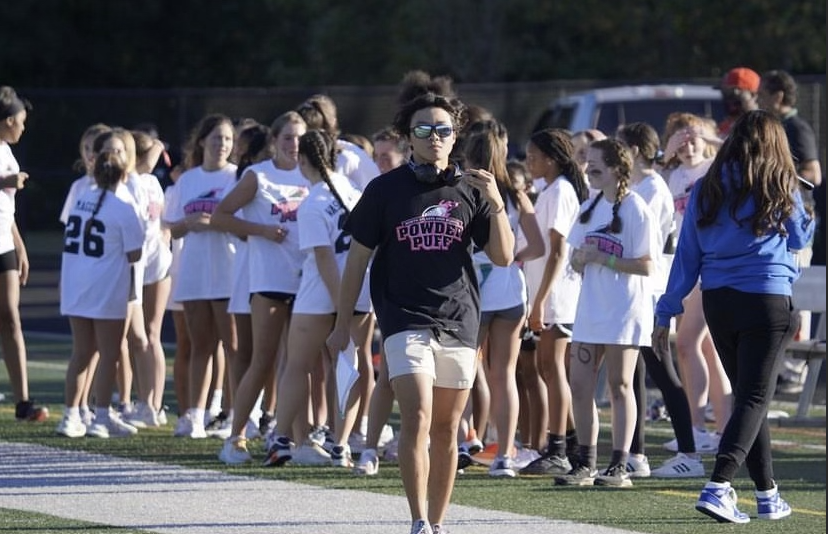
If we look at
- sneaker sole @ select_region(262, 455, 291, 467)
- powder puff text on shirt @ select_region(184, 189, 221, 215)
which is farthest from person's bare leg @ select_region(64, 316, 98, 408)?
sneaker sole @ select_region(262, 455, 291, 467)

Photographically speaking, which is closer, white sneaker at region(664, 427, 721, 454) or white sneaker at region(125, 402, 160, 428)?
white sneaker at region(664, 427, 721, 454)

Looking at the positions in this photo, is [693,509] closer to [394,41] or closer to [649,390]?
[649,390]

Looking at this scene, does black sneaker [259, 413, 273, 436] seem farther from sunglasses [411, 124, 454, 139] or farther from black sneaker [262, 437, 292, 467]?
sunglasses [411, 124, 454, 139]

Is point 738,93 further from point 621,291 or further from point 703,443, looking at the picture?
point 621,291

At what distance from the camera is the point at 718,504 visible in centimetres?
771

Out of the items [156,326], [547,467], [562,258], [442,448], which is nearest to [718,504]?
[442,448]

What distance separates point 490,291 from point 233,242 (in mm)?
2294

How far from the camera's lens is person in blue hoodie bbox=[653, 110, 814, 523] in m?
7.88

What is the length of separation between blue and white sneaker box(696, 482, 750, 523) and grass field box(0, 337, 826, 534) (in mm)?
147

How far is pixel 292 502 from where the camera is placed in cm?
850

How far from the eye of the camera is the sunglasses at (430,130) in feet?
23.7

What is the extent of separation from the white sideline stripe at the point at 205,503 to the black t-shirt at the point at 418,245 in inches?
45.5

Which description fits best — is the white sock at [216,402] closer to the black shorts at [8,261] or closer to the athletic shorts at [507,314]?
the black shorts at [8,261]

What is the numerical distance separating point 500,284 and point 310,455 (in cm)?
156
